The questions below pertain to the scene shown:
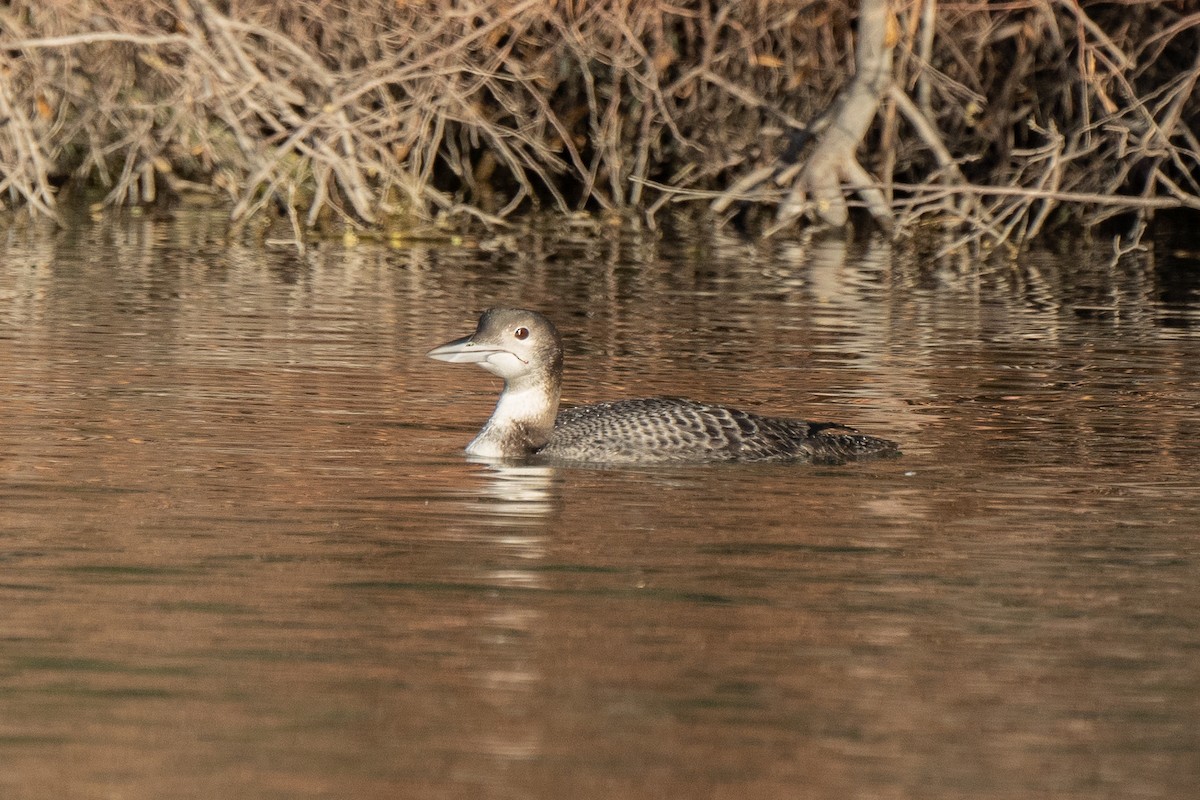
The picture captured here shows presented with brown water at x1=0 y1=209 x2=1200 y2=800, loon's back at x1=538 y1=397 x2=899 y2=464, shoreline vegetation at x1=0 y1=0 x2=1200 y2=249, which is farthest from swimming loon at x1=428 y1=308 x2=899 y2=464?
shoreline vegetation at x1=0 y1=0 x2=1200 y2=249

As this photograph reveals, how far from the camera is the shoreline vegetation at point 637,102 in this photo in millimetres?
17344

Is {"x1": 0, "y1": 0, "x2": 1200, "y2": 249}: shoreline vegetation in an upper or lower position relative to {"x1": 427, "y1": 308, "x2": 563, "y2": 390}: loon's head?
upper

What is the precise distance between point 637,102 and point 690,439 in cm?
1388

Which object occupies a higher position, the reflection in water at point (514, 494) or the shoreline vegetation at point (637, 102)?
the shoreline vegetation at point (637, 102)

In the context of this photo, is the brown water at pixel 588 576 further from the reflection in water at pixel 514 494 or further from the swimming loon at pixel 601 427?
the swimming loon at pixel 601 427

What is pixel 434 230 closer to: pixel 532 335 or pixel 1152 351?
pixel 1152 351

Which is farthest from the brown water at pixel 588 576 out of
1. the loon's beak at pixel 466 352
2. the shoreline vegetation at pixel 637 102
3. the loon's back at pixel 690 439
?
the shoreline vegetation at pixel 637 102

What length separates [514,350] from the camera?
894 centimetres

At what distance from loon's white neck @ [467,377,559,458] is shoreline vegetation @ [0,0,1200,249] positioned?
7291mm

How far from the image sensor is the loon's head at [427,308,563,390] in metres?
8.91

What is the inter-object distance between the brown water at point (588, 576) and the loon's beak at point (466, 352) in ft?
1.02

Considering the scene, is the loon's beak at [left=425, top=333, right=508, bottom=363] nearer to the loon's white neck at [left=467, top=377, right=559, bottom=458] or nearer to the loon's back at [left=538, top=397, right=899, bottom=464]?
the loon's white neck at [left=467, top=377, right=559, bottom=458]

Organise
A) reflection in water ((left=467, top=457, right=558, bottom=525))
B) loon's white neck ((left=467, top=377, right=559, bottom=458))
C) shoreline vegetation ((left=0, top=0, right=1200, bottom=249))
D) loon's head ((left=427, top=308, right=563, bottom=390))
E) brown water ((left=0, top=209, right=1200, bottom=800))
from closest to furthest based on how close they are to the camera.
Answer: brown water ((left=0, top=209, right=1200, bottom=800)) < reflection in water ((left=467, top=457, right=558, bottom=525)) < loon's white neck ((left=467, top=377, right=559, bottom=458)) < loon's head ((left=427, top=308, right=563, bottom=390)) < shoreline vegetation ((left=0, top=0, right=1200, bottom=249))

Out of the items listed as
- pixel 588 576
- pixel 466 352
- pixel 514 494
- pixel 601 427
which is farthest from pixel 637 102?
pixel 588 576
